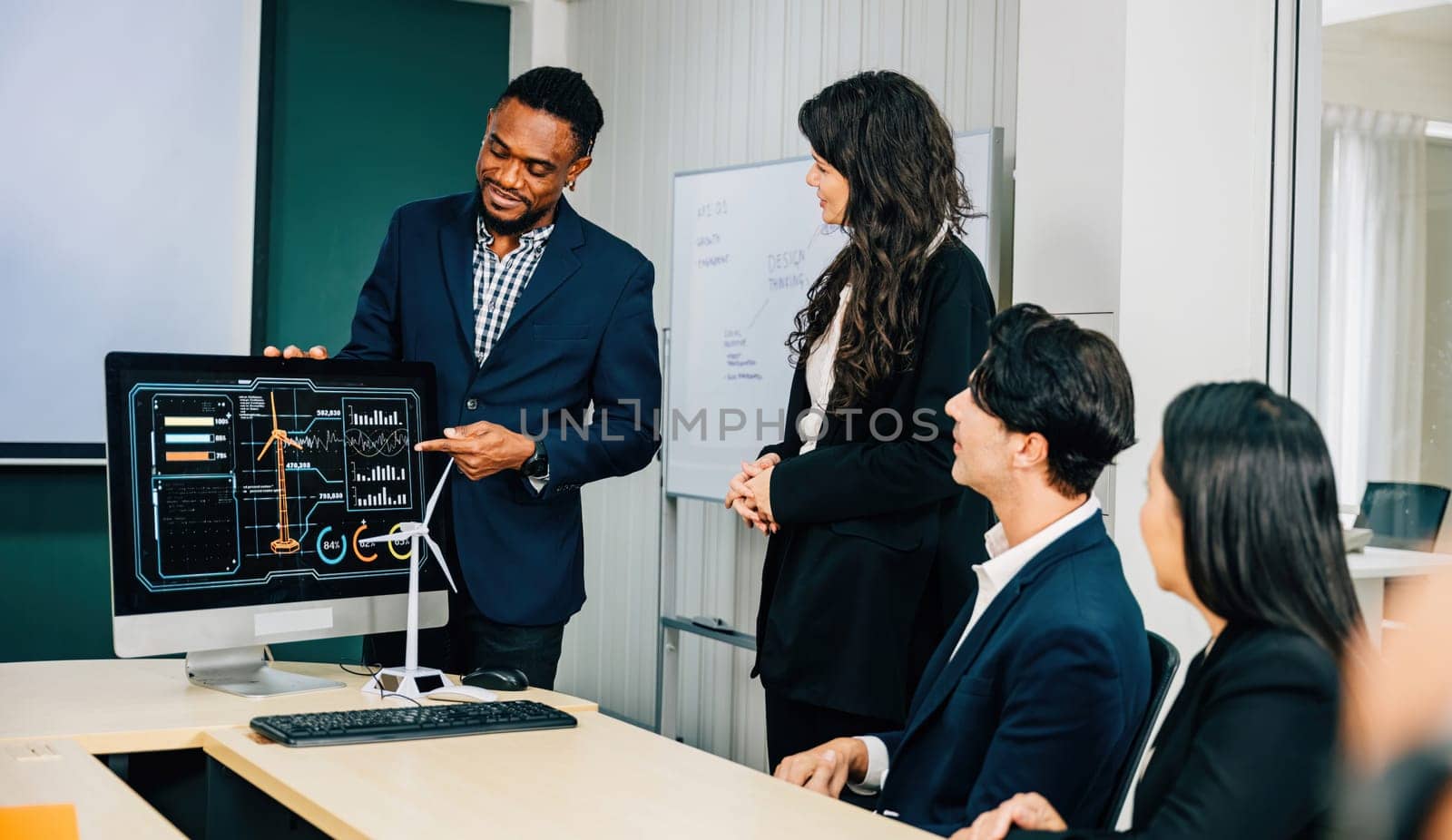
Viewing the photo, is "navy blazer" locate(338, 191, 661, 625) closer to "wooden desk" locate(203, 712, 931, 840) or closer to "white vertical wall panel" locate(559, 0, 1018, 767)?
"wooden desk" locate(203, 712, 931, 840)

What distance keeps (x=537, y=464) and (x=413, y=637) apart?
0.37 metres

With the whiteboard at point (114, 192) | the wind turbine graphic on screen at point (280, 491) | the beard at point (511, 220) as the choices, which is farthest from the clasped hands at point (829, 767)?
the whiteboard at point (114, 192)

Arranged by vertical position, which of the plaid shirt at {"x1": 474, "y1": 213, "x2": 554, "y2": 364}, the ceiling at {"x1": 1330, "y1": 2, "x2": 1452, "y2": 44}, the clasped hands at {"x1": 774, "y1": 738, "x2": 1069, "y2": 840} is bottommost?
the clasped hands at {"x1": 774, "y1": 738, "x2": 1069, "y2": 840}

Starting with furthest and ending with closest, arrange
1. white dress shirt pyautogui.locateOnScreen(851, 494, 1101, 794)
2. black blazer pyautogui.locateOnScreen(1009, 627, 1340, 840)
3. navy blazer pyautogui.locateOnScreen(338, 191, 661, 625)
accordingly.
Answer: navy blazer pyautogui.locateOnScreen(338, 191, 661, 625) → white dress shirt pyautogui.locateOnScreen(851, 494, 1101, 794) → black blazer pyautogui.locateOnScreen(1009, 627, 1340, 840)

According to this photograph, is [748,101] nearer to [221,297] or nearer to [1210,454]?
[221,297]

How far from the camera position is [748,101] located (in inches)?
163

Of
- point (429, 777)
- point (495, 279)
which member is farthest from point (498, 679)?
point (495, 279)

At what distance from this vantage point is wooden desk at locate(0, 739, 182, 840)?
4.25ft

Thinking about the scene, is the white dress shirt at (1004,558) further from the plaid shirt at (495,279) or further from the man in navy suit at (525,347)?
the plaid shirt at (495,279)

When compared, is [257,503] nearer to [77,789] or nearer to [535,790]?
[77,789]

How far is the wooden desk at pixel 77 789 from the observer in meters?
1.29

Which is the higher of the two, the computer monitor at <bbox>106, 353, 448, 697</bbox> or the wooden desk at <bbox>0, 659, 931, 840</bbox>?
the computer monitor at <bbox>106, 353, 448, 697</bbox>

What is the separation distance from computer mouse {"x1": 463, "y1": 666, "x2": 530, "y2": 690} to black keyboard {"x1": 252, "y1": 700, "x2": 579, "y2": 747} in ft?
0.46

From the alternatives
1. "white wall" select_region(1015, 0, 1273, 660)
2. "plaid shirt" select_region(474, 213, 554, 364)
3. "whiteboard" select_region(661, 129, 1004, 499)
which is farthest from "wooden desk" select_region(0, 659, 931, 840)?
"whiteboard" select_region(661, 129, 1004, 499)
